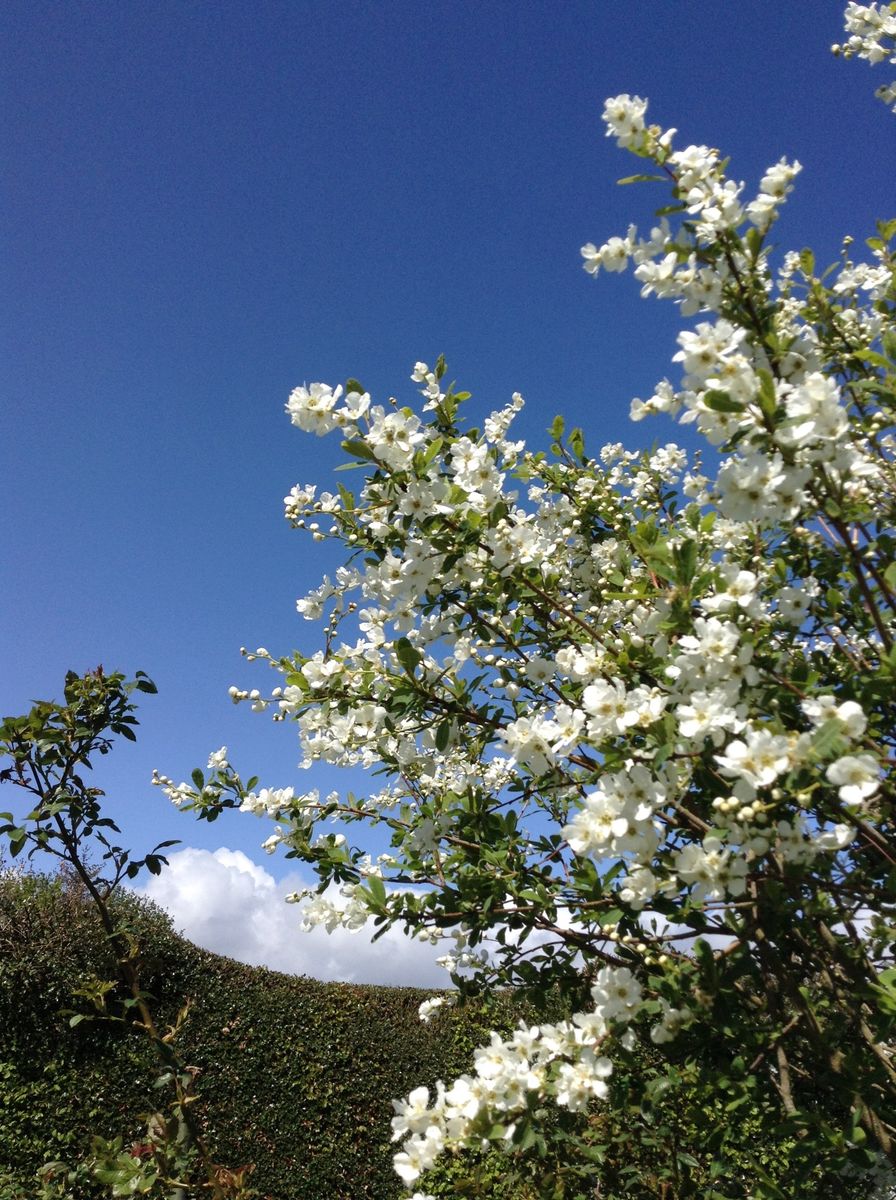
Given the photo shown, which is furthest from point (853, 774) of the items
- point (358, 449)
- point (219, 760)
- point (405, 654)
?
point (219, 760)

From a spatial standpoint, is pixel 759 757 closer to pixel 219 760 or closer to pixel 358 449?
pixel 358 449

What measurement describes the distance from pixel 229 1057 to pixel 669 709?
633 centimetres

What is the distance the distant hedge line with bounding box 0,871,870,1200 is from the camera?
566 cm

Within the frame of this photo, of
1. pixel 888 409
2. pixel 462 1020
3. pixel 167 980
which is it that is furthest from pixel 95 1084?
pixel 888 409

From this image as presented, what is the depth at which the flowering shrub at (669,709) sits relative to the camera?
5.01 ft

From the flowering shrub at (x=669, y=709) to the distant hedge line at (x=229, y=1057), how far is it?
349cm

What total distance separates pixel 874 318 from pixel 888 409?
0.53 meters

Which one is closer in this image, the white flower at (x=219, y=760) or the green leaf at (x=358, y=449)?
the green leaf at (x=358, y=449)

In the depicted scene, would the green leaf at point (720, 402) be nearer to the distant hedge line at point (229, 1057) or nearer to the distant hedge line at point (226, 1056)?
Result: the distant hedge line at point (229, 1057)

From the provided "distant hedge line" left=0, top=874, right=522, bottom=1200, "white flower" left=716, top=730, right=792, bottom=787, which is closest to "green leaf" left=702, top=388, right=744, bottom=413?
"white flower" left=716, top=730, right=792, bottom=787

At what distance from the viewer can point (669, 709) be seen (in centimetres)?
176

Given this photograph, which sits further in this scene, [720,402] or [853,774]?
[720,402]

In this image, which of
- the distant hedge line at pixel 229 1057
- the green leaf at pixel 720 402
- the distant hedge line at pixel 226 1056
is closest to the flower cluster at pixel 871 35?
the green leaf at pixel 720 402

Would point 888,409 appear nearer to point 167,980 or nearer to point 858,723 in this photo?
point 858,723
